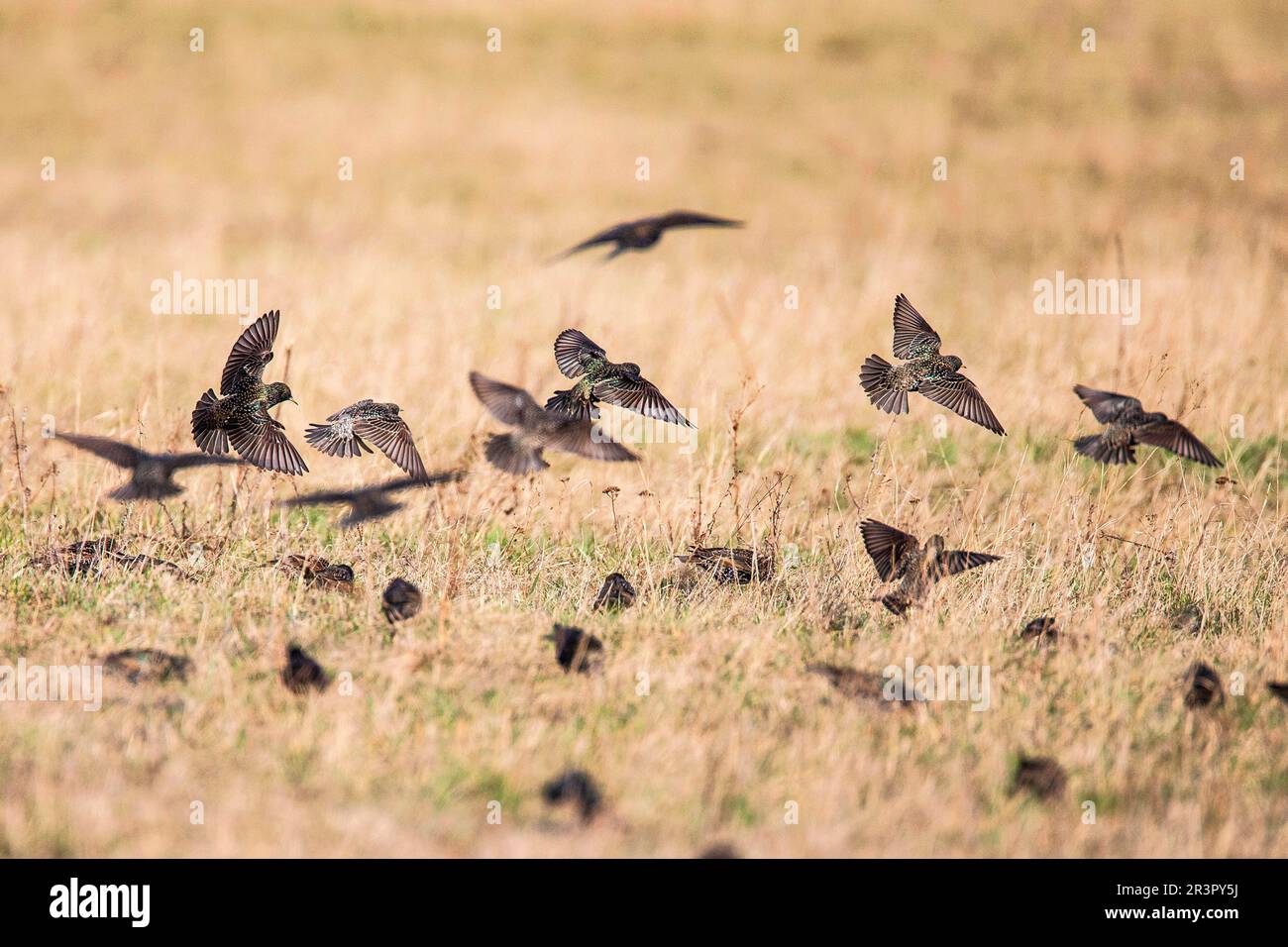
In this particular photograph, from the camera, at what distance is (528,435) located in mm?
5664

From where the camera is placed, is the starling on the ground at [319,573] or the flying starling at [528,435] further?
the starling on the ground at [319,573]

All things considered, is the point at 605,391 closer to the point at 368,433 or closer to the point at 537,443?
the point at 537,443

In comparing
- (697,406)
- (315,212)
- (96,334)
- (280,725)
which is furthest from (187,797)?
(315,212)

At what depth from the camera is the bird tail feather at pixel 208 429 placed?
5871 millimetres

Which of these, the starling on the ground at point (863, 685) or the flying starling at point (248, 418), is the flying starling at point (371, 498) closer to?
the flying starling at point (248, 418)

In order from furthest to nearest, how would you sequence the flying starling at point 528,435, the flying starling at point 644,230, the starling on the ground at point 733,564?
the flying starling at point 644,230 → the starling on the ground at point 733,564 → the flying starling at point 528,435

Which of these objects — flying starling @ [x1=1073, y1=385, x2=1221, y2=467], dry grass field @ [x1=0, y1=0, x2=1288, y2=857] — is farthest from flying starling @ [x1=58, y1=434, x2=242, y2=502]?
flying starling @ [x1=1073, y1=385, x2=1221, y2=467]

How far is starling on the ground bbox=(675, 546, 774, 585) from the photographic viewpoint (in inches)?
246

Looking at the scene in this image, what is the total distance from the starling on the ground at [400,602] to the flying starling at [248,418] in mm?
785

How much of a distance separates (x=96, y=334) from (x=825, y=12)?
70.5 ft

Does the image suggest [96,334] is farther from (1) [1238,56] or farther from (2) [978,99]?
(1) [1238,56]

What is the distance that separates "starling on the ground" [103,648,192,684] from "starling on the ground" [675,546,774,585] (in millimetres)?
2518

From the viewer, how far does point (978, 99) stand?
23891mm

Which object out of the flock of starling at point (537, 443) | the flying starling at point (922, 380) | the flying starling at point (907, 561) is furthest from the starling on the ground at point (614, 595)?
the flying starling at point (922, 380)
